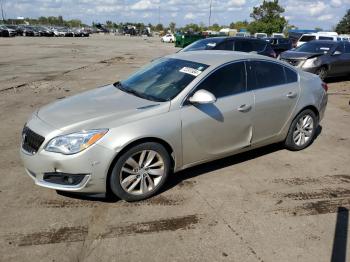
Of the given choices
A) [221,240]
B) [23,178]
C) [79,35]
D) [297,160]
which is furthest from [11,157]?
[79,35]

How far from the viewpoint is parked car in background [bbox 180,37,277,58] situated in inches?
510

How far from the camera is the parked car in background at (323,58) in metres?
13.5

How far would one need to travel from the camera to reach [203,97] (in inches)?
175

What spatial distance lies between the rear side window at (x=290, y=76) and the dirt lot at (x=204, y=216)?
1163 mm

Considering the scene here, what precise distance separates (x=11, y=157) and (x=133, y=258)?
3.09 meters

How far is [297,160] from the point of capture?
584cm

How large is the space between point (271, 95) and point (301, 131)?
1.12 meters

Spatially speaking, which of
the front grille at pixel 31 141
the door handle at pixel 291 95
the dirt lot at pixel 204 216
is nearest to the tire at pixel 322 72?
the dirt lot at pixel 204 216

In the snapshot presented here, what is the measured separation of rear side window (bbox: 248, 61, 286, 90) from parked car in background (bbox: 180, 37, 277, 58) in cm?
739

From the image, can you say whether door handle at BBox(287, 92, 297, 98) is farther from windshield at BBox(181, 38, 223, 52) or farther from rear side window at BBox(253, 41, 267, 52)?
rear side window at BBox(253, 41, 267, 52)

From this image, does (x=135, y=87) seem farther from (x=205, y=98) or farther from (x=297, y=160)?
(x=297, y=160)

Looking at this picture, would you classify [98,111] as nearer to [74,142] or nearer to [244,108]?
[74,142]

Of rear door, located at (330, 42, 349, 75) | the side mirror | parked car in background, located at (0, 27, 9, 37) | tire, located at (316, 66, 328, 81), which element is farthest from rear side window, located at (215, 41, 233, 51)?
parked car in background, located at (0, 27, 9, 37)

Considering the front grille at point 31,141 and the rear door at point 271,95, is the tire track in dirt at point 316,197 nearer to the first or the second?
the rear door at point 271,95
